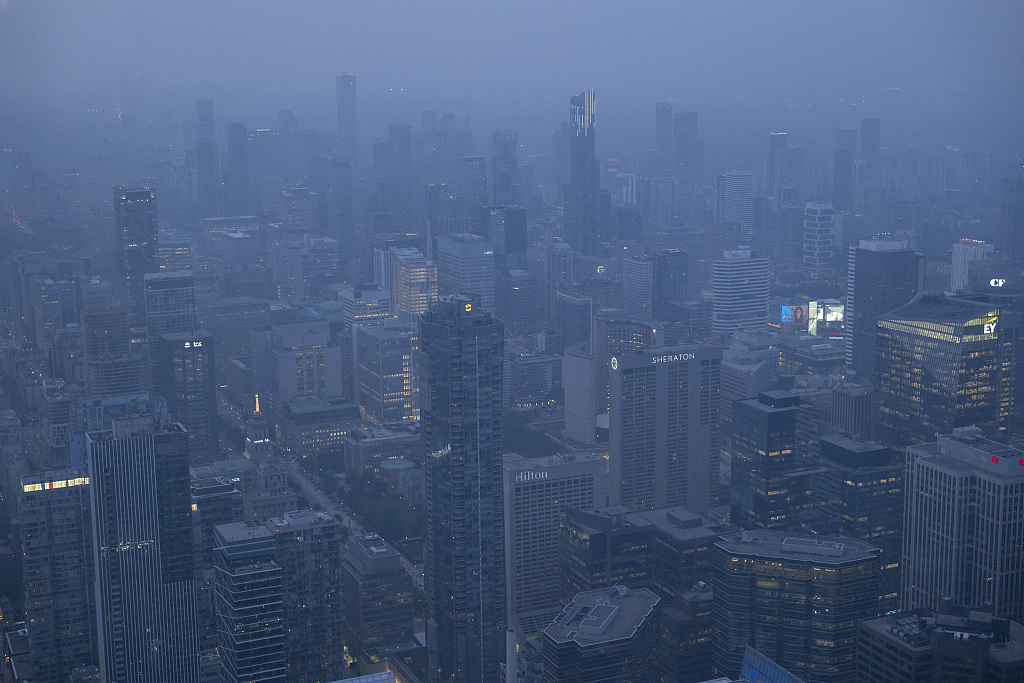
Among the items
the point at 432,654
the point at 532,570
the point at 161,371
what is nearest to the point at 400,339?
the point at 161,371

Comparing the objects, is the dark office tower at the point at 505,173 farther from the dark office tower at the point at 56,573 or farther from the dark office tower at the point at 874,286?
the dark office tower at the point at 56,573

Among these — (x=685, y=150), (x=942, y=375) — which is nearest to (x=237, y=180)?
(x=685, y=150)

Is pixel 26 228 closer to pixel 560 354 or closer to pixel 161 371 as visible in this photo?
pixel 161 371

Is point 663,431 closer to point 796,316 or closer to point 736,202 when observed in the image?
point 796,316

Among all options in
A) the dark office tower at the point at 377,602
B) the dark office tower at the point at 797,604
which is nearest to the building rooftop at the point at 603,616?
the dark office tower at the point at 797,604

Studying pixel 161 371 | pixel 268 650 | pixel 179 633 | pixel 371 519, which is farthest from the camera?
pixel 161 371

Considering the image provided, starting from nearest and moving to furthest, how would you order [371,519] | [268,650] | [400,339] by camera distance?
[268,650] < [371,519] < [400,339]
